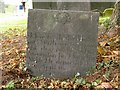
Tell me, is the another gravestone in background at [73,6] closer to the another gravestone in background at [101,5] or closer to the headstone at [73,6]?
the headstone at [73,6]

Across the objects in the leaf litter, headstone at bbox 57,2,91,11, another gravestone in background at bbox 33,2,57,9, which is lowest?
the leaf litter

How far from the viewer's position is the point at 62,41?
4.91 metres

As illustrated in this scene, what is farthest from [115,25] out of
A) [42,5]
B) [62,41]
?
[42,5]

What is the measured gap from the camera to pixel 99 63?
16.1ft

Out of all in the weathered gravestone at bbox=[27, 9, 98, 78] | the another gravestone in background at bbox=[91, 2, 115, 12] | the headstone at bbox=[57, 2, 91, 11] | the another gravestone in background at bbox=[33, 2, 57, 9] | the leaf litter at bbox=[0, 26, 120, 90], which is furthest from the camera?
the another gravestone in background at bbox=[91, 2, 115, 12]

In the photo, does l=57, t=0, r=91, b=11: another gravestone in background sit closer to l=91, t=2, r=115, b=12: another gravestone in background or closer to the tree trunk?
the tree trunk

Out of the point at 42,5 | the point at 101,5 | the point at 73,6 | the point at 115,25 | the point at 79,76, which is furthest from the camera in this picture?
the point at 101,5

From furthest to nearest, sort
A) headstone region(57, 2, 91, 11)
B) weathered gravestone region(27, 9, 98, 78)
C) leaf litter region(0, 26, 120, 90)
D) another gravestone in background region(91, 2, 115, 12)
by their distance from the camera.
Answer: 1. another gravestone in background region(91, 2, 115, 12)
2. headstone region(57, 2, 91, 11)
3. weathered gravestone region(27, 9, 98, 78)
4. leaf litter region(0, 26, 120, 90)

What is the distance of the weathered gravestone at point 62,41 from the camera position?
15.9ft

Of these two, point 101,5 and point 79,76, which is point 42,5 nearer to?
point 101,5

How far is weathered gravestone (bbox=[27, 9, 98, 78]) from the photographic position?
484 cm

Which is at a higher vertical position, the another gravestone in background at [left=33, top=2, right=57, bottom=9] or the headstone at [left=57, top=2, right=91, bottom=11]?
the headstone at [left=57, top=2, right=91, bottom=11]

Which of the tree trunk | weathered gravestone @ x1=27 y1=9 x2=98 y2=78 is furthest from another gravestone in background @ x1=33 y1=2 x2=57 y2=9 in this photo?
weathered gravestone @ x1=27 y1=9 x2=98 y2=78

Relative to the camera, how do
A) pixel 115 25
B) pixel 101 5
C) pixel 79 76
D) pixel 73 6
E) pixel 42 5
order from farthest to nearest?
pixel 101 5 < pixel 42 5 < pixel 73 6 < pixel 115 25 < pixel 79 76
